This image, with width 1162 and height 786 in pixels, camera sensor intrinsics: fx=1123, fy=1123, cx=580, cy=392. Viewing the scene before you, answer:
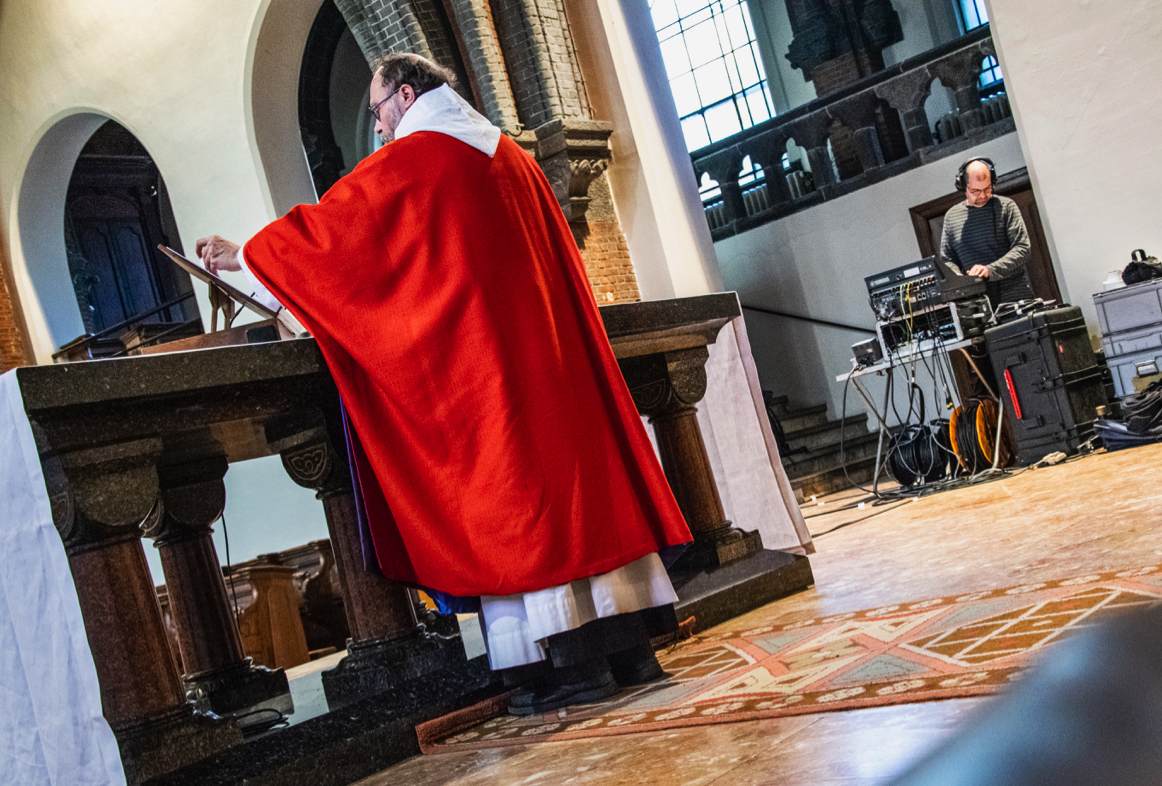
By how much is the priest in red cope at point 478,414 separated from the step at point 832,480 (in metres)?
6.01

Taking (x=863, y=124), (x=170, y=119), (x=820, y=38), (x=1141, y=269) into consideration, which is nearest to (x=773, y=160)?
(x=863, y=124)

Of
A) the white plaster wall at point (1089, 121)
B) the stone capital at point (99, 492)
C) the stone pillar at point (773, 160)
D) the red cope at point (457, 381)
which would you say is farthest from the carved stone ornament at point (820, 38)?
the stone capital at point (99, 492)

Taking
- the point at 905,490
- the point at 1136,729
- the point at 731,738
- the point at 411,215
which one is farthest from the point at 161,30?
the point at 1136,729

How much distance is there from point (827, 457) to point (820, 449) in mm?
116

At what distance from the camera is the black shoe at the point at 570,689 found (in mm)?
2734

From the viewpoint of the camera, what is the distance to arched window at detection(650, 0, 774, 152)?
14.7 meters

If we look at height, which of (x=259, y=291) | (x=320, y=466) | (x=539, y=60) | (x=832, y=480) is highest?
(x=539, y=60)

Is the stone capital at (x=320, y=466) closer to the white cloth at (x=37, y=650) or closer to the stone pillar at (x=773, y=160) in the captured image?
the white cloth at (x=37, y=650)

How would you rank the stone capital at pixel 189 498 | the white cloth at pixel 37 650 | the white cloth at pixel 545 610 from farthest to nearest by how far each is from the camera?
the stone capital at pixel 189 498 < the white cloth at pixel 545 610 < the white cloth at pixel 37 650

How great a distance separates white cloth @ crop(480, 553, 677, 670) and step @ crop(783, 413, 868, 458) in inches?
293

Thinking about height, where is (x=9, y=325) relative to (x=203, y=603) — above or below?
above

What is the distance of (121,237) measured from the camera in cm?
1470

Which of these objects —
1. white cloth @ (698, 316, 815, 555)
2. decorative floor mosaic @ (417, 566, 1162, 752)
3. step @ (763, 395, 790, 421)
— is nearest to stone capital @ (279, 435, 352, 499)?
decorative floor mosaic @ (417, 566, 1162, 752)

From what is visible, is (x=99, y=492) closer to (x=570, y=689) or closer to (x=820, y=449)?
(x=570, y=689)
